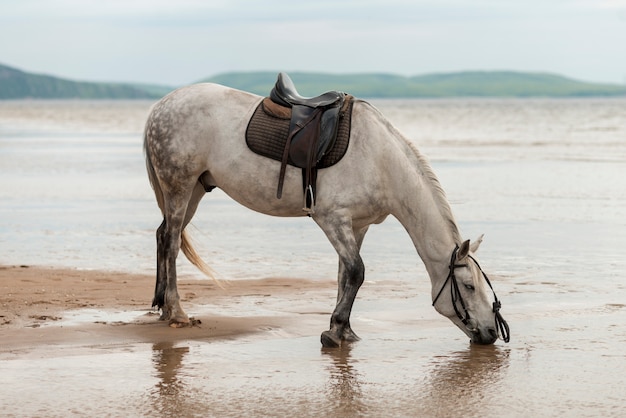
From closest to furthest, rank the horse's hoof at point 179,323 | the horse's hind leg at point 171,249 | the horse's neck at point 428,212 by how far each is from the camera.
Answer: the horse's neck at point 428,212 → the horse's hoof at point 179,323 → the horse's hind leg at point 171,249

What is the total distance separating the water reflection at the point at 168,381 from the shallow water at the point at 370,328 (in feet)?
0.05

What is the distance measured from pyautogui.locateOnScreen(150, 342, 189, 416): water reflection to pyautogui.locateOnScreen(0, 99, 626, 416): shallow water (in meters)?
0.01

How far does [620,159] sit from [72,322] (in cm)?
2384

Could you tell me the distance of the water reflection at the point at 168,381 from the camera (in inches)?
243

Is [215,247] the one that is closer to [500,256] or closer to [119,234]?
[119,234]

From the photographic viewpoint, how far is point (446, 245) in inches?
320

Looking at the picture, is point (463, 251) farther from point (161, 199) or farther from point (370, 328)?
point (161, 199)

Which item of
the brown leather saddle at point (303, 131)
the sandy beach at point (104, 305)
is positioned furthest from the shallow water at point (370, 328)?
the brown leather saddle at point (303, 131)

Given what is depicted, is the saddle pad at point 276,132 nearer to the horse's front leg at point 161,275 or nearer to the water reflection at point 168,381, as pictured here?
the horse's front leg at point 161,275

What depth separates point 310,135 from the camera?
8266mm

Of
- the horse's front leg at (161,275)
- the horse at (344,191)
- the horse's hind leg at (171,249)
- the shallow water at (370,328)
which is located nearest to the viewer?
the shallow water at (370,328)

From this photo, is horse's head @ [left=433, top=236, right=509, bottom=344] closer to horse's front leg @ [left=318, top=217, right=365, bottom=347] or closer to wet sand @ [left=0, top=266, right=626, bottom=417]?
wet sand @ [left=0, top=266, right=626, bottom=417]

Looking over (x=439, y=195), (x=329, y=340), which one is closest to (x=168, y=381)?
(x=329, y=340)

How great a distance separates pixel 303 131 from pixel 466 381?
2567 mm
